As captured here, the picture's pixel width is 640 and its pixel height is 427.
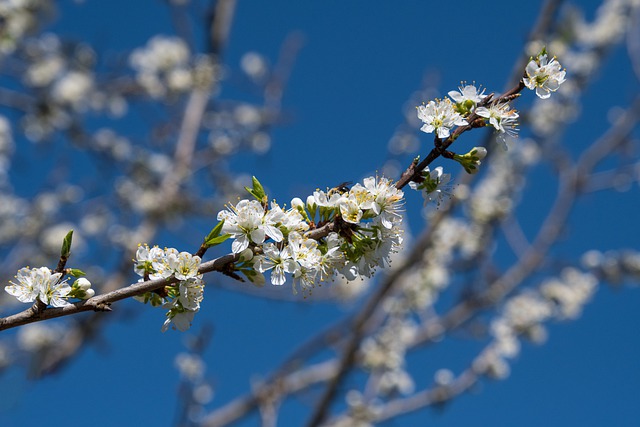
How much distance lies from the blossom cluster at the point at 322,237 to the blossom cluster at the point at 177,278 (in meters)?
0.13

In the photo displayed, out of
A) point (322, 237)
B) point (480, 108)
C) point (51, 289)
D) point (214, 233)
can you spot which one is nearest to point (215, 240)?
point (214, 233)

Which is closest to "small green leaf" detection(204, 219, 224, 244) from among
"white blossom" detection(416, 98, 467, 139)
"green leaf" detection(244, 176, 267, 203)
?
"green leaf" detection(244, 176, 267, 203)

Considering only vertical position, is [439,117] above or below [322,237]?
above

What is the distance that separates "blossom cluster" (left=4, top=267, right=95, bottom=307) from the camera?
158cm

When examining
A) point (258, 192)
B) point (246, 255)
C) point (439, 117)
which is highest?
point (439, 117)

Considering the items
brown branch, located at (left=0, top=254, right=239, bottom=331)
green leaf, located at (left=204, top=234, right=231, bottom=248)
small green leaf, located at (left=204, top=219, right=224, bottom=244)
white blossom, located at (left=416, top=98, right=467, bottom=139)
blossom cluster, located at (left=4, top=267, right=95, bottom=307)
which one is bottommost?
brown branch, located at (left=0, top=254, right=239, bottom=331)

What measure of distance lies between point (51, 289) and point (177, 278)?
1.12 ft

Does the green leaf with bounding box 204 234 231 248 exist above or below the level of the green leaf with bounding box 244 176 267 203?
below

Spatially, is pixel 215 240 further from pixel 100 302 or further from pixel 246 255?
pixel 100 302

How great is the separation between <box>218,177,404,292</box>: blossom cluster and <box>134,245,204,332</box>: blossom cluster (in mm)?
125

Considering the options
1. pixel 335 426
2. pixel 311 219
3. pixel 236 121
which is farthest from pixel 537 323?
pixel 311 219

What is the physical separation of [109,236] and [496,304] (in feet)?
16.0

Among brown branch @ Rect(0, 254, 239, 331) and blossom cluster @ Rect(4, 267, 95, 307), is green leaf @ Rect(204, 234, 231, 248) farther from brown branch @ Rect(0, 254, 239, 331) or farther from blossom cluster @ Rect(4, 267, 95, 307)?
blossom cluster @ Rect(4, 267, 95, 307)

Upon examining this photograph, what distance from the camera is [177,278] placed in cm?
159
